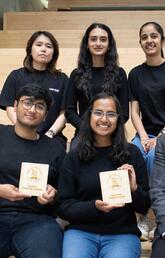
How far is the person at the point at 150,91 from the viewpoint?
2824 millimetres

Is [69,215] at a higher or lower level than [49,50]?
lower

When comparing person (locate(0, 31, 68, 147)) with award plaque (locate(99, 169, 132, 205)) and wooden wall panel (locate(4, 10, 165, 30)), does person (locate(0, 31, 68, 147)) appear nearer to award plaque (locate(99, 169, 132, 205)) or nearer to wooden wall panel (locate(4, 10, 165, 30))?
award plaque (locate(99, 169, 132, 205))

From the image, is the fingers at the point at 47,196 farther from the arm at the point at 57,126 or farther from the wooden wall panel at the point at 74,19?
the wooden wall panel at the point at 74,19

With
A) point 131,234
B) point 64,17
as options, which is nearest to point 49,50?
point 131,234

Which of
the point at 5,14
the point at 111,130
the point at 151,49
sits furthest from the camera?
the point at 5,14

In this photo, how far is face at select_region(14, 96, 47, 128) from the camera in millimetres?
2279

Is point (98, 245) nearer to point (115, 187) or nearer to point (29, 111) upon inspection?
point (115, 187)

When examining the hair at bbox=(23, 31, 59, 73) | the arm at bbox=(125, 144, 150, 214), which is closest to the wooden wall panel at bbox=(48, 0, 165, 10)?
the hair at bbox=(23, 31, 59, 73)

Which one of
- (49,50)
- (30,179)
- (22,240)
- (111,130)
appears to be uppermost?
(49,50)

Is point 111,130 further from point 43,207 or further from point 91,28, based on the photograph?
point 91,28

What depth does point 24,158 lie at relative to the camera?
7.41 feet

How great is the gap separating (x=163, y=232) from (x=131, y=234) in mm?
174

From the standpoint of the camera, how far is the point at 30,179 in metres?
2.08

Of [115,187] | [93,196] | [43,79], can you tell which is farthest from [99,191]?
[43,79]
